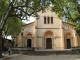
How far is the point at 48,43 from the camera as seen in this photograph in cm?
3769

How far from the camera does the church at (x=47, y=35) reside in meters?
36.3

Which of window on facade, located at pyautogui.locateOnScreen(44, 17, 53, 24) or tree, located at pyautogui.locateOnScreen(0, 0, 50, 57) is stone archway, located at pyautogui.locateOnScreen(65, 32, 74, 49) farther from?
tree, located at pyautogui.locateOnScreen(0, 0, 50, 57)

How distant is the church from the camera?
36281 millimetres

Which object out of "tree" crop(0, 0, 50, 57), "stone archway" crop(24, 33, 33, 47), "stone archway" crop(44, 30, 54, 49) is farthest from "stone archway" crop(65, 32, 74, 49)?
"tree" crop(0, 0, 50, 57)

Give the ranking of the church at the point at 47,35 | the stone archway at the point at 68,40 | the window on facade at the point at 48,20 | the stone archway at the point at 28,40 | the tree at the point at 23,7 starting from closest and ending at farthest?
1. the tree at the point at 23,7
2. the church at the point at 47,35
3. the stone archway at the point at 28,40
4. the stone archway at the point at 68,40
5. the window on facade at the point at 48,20

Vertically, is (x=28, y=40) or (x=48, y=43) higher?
(x=28, y=40)

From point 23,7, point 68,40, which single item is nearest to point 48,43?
point 68,40

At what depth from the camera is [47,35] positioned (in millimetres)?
37719

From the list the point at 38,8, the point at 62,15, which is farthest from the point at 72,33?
the point at 38,8

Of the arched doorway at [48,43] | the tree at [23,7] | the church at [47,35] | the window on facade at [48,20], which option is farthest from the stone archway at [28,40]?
the tree at [23,7]

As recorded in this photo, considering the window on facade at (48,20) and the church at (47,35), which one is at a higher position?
the window on facade at (48,20)

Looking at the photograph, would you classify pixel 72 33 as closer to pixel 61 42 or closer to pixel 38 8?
pixel 61 42

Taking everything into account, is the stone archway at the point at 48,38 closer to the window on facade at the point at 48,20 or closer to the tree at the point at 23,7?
the window on facade at the point at 48,20

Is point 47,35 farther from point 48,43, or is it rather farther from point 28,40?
point 28,40
